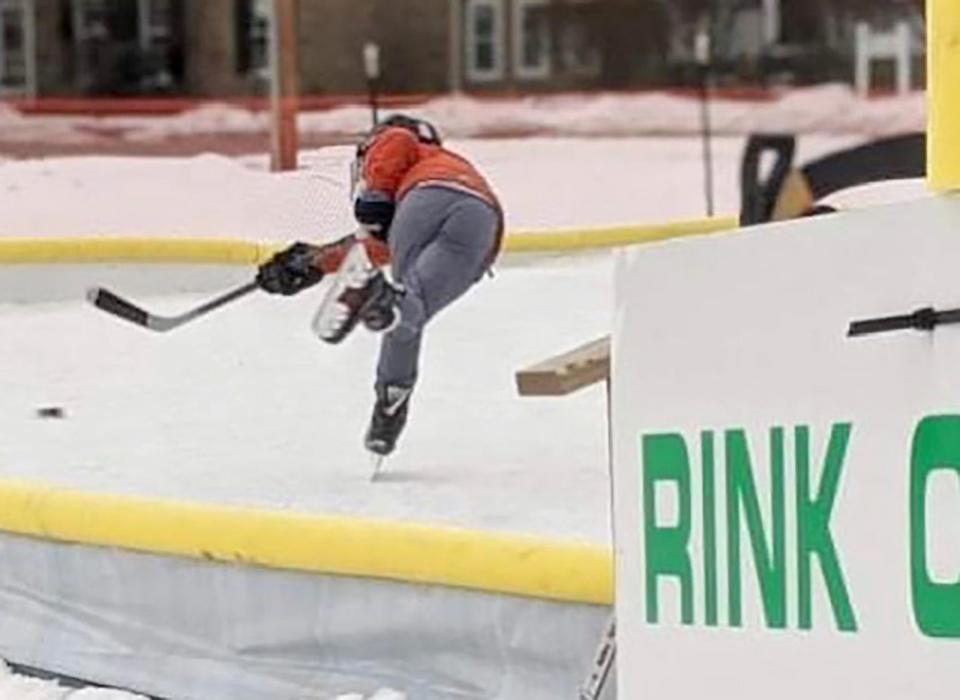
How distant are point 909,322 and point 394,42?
2035cm

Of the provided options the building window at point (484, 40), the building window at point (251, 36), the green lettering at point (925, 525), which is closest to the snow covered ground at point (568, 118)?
the green lettering at point (925, 525)

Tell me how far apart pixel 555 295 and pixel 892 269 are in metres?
6.05

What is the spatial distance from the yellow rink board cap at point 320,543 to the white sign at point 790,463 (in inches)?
33.3

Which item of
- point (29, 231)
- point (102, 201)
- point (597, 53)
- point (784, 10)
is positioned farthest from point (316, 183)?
point (597, 53)

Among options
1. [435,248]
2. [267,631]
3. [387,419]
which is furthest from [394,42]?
[267,631]

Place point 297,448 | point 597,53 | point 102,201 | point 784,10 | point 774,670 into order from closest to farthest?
point 774,670, point 297,448, point 102,201, point 784,10, point 597,53

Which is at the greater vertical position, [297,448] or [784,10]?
[784,10]

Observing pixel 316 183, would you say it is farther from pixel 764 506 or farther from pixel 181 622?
pixel 764 506

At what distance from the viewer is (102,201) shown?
851cm

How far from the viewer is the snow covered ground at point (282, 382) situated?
4.73m

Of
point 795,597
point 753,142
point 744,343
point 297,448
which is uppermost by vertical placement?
point 753,142

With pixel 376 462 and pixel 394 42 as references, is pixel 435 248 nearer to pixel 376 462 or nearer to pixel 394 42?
pixel 376 462

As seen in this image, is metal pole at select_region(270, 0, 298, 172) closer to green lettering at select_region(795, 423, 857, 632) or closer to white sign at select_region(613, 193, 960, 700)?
white sign at select_region(613, 193, 960, 700)

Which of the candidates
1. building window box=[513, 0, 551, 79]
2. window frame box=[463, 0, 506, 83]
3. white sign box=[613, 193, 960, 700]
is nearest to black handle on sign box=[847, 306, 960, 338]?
white sign box=[613, 193, 960, 700]
